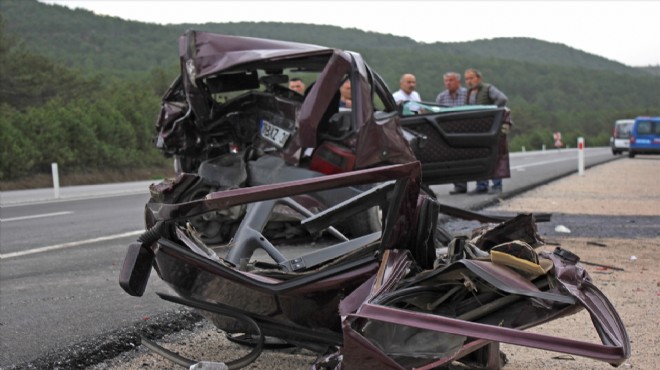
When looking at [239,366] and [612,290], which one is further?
[612,290]

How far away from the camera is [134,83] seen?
5781cm

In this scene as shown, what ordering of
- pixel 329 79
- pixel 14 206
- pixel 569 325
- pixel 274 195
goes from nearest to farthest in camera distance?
1. pixel 274 195
2. pixel 569 325
3. pixel 329 79
4. pixel 14 206

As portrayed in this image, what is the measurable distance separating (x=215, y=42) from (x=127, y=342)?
11.7 ft

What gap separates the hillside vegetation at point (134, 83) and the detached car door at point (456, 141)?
1194 cm

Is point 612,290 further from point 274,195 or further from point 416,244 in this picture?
point 274,195

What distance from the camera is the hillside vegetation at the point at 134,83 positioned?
98.2 ft

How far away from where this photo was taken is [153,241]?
9.93ft

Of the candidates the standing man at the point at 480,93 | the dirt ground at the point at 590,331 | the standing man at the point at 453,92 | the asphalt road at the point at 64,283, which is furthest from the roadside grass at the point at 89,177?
the dirt ground at the point at 590,331

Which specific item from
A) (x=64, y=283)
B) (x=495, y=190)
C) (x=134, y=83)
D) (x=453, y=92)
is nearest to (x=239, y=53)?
(x=64, y=283)

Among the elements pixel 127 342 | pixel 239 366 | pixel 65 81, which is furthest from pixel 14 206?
pixel 65 81

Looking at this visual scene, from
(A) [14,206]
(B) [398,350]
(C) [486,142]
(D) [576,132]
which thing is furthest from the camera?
(D) [576,132]

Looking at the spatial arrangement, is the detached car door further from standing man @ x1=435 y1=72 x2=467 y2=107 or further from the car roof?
standing man @ x1=435 y1=72 x2=467 y2=107

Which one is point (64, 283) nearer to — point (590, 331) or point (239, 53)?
point (239, 53)

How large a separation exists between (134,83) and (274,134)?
5273cm
